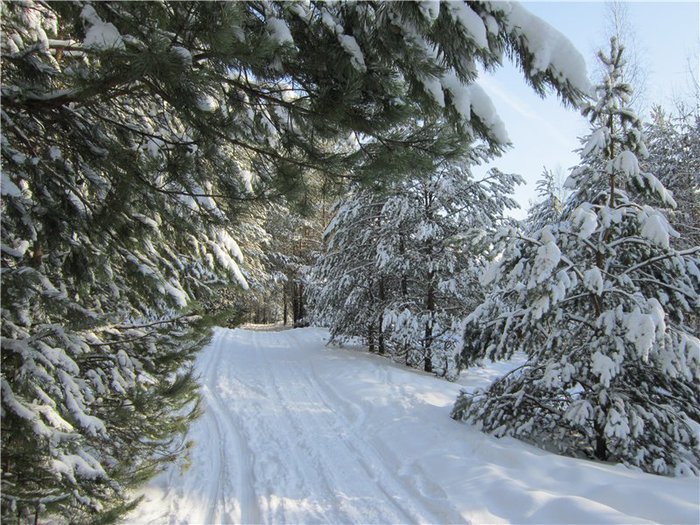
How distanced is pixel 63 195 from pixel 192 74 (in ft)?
5.10

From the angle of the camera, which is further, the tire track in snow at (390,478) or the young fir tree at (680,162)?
the young fir tree at (680,162)

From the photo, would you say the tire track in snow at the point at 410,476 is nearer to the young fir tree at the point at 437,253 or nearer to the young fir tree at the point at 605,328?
the young fir tree at the point at 605,328

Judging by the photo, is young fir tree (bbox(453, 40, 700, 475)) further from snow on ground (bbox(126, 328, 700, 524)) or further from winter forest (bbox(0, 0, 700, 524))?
snow on ground (bbox(126, 328, 700, 524))

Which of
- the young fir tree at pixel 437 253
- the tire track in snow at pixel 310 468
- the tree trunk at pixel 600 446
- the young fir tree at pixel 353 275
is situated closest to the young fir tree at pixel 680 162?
the young fir tree at pixel 437 253

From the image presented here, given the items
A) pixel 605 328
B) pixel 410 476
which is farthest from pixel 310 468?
pixel 605 328

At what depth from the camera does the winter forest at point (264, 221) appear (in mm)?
2174

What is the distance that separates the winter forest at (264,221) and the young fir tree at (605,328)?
0.11 feet

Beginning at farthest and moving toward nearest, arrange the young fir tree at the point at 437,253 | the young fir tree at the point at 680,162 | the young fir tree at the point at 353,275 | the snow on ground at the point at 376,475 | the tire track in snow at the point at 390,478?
the young fir tree at the point at 680,162 < the young fir tree at the point at 353,275 < the young fir tree at the point at 437,253 < the tire track in snow at the point at 390,478 < the snow on ground at the point at 376,475

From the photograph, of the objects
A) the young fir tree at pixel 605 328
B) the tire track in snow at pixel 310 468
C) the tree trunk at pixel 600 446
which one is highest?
the young fir tree at pixel 605 328

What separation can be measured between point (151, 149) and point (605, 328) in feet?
17.4

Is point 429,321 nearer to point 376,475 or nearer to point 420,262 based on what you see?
point 420,262

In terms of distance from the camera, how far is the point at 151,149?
11.2 feet

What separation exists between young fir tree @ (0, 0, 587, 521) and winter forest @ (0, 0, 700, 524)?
15 millimetres

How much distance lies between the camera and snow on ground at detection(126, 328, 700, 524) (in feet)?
13.3
